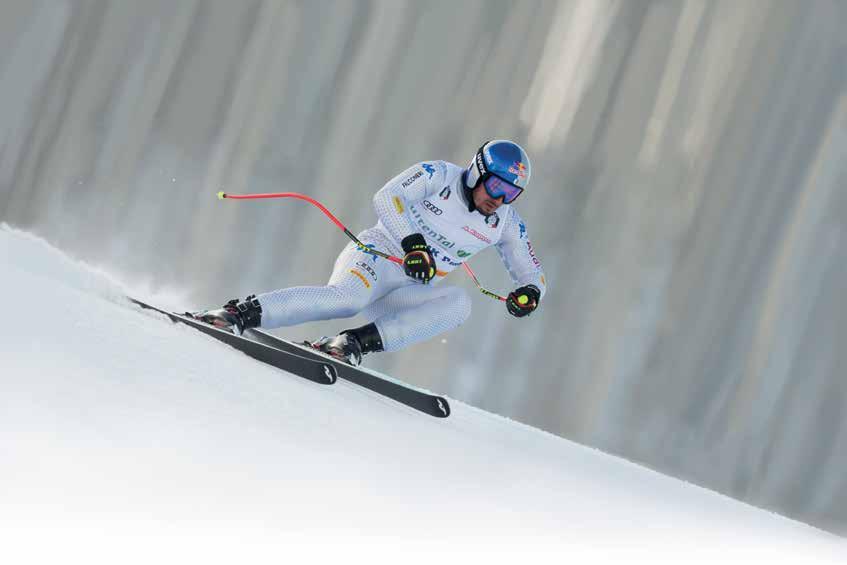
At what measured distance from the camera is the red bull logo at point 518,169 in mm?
4047

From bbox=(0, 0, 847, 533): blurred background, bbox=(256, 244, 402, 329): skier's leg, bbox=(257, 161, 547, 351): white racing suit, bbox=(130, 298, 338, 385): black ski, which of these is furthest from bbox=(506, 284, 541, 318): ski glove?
bbox=(0, 0, 847, 533): blurred background

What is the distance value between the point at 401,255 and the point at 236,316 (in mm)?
734

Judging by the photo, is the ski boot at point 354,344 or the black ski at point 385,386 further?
the ski boot at point 354,344

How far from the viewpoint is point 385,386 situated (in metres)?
3.90

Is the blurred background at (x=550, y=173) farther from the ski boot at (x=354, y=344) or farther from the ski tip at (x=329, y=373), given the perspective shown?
the ski tip at (x=329, y=373)

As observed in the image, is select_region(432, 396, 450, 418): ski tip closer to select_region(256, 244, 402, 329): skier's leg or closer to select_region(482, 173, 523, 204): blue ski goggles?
select_region(256, 244, 402, 329): skier's leg

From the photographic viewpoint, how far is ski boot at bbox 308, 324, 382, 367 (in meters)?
4.03

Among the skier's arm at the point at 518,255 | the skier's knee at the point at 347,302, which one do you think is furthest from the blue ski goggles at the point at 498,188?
the skier's knee at the point at 347,302

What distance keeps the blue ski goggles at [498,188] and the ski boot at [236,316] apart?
1019 mm

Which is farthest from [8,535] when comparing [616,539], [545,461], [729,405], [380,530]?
[729,405]

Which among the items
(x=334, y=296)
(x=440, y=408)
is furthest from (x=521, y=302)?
(x=334, y=296)

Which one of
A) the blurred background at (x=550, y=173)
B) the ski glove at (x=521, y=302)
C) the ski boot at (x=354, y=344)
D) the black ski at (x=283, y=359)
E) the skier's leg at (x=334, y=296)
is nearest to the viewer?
the black ski at (x=283, y=359)

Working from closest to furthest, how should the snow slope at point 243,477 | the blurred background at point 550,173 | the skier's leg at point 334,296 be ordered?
the snow slope at point 243,477 < the skier's leg at point 334,296 < the blurred background at point 550,173

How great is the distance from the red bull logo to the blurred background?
2780mm
